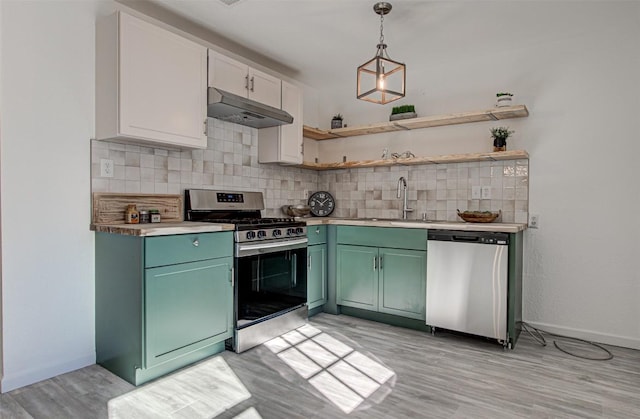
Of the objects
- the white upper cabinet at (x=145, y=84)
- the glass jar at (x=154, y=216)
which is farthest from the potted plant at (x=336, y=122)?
the glass jar at (x=154, y=216)

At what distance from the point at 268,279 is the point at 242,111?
130cm

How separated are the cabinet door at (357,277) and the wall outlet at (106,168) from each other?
1918 mm

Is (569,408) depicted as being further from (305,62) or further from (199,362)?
(305,62)

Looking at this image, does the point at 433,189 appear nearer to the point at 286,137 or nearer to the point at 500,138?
the point at 500,138

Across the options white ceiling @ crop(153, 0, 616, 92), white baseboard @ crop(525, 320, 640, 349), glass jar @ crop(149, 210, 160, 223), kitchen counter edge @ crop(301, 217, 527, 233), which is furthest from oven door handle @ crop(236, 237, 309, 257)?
white baseboard @ crop(525, 320, 640, 349)

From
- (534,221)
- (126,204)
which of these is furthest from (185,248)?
(534,221)

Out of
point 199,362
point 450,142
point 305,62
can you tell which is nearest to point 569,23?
point 450,142

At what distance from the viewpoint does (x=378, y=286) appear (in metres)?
3.24

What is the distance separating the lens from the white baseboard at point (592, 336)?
2.82 m

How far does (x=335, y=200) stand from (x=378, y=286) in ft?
4.42

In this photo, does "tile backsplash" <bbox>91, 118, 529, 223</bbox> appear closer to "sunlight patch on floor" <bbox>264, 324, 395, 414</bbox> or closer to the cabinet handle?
the cabinet handle

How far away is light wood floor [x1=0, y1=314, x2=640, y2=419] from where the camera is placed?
1890 mm

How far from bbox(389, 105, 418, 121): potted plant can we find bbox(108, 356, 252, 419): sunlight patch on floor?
2621 millimetres

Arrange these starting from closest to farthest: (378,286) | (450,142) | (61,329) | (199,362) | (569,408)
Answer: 1. (569,408)
2. (61,329)
3. (199,362)
4. (378,286)
5. (450,142)
